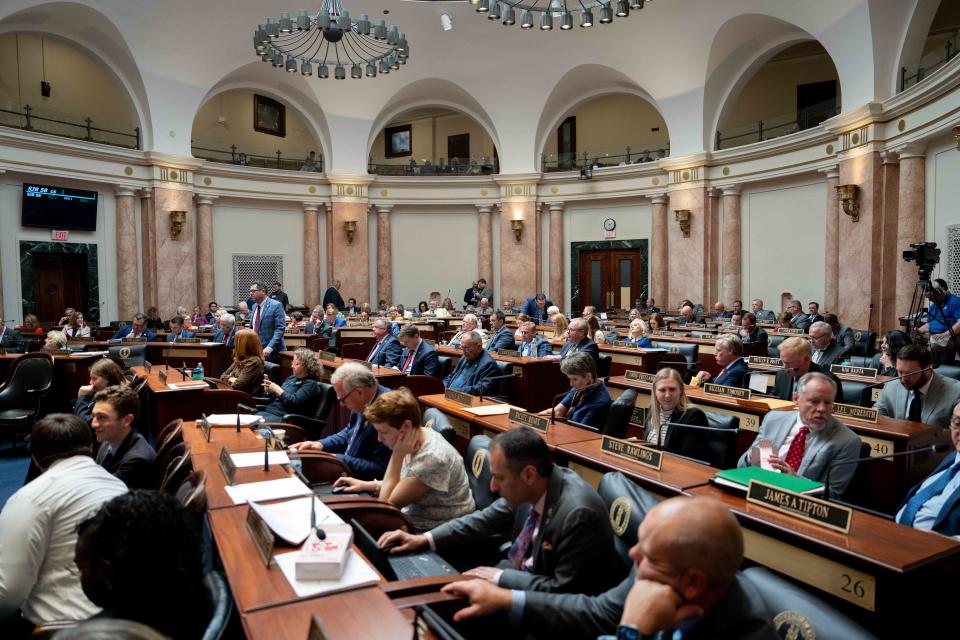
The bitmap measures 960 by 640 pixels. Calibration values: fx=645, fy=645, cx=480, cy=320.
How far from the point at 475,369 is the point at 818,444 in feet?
12.5

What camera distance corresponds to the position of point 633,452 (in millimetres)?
3160

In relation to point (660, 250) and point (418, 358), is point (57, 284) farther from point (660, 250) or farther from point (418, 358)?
point (660, 250)

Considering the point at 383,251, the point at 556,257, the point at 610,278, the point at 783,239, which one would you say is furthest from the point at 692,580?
the point at 383,251

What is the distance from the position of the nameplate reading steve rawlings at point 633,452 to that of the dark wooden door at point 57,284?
14167mm

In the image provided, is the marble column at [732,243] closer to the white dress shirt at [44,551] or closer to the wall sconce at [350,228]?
the wall sconce at [350,228]

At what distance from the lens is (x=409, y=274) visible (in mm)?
18594

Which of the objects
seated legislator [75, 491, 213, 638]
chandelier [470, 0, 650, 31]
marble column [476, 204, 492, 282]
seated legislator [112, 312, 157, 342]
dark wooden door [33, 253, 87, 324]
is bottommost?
seated legislator [75, 491, 213, 638]

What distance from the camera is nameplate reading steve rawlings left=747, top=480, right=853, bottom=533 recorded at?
7.09 ft

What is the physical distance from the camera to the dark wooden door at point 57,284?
13.5 metres

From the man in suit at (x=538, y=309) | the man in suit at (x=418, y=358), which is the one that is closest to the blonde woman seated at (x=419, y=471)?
the man in suit at (x=418, y=358)

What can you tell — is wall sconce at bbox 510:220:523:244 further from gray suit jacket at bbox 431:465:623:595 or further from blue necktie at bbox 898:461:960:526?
gray suit jacket at bbox 431:465:623:595

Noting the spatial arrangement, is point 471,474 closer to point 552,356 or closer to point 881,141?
point 552,356

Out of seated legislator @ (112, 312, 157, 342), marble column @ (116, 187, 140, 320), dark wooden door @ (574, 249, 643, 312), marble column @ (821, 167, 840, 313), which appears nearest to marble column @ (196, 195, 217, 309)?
marble column @ (116, 187, 140, 320)

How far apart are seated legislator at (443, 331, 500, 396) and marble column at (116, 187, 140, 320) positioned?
34.9ft
